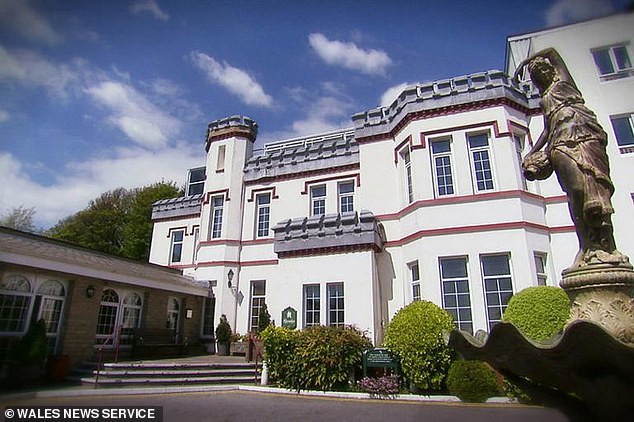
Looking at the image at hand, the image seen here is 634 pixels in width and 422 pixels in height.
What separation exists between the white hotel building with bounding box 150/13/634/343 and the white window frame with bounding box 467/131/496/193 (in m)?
0.04

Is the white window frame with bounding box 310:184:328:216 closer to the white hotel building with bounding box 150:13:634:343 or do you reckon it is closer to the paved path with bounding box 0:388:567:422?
the white hotel building with bounding box 150:13:634:343

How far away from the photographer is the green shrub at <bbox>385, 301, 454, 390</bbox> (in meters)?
9.51

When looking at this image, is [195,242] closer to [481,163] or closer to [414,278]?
[414,278]

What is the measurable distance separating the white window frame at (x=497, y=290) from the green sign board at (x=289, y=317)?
6.62 meters

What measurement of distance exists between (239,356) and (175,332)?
339 centimetres

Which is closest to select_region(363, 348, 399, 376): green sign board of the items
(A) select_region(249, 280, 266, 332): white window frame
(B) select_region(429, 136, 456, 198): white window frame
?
(B) select_region(429, 136, 456, 198): white window frame

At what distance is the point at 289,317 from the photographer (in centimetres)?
1316

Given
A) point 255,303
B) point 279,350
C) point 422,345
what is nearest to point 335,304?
point 279,350

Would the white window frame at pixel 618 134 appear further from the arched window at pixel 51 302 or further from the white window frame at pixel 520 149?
the arched window at pixel 51 302

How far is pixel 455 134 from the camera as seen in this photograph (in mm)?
13609

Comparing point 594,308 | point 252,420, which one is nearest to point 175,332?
point 252,420

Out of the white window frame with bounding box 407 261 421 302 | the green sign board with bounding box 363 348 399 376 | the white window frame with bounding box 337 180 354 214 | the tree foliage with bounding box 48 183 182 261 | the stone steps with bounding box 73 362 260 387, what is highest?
the tree foliage with bounding box 48 183 182 261

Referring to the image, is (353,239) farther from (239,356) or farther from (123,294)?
(123,294)

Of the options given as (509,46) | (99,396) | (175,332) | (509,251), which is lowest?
(99,396)
